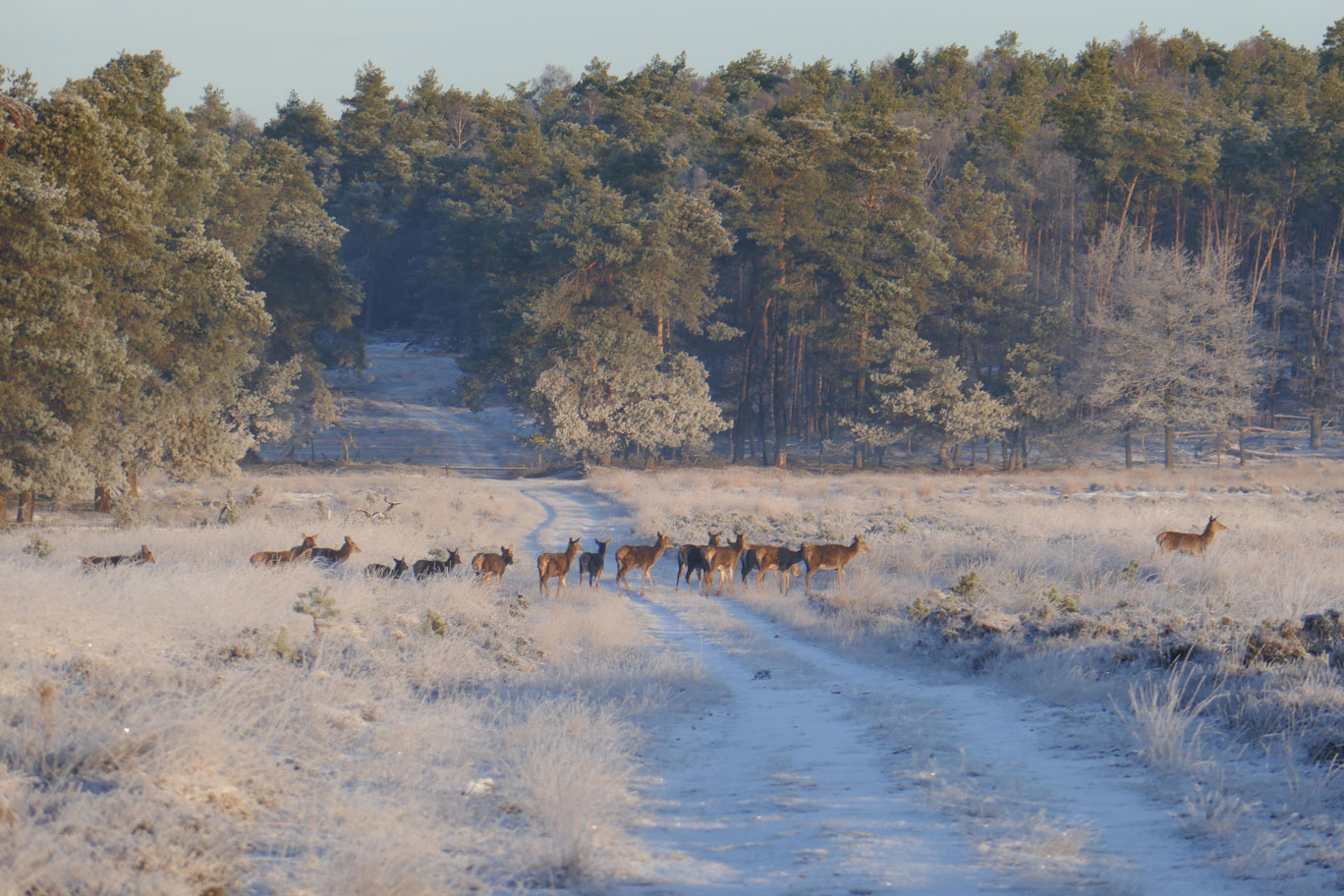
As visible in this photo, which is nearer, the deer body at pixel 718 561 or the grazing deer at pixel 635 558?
the deer body at pixel 718 561

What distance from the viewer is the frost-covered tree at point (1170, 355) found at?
49.6 meters

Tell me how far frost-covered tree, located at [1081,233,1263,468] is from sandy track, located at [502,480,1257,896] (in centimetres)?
4321

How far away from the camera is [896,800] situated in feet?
23.5

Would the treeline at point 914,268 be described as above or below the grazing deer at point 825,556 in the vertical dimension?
above

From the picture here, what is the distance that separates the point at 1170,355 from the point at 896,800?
48454 millimetres

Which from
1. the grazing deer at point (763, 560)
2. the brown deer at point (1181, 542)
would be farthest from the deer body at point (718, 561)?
the brown deer at point (1181, 542)

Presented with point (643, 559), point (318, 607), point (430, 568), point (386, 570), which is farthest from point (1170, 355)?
point (318, 607)

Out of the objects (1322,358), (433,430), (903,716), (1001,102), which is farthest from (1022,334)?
(903,716)

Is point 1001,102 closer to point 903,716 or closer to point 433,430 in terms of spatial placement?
point 433,430

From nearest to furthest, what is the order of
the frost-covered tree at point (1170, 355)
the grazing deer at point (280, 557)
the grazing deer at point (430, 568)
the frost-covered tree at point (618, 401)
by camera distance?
the grazing deer at point (280, 557)
the grazing deer at point (430, 568)
the frost-covered tree at point (1170, 355)
the frost-covered tree at point (618, 401)

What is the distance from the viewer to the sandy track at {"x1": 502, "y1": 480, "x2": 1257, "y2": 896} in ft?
19.1

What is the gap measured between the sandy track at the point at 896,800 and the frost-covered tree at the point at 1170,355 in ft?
142

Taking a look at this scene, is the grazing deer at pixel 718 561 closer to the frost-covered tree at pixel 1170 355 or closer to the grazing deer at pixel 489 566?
the grazing deer at pixel 489 566

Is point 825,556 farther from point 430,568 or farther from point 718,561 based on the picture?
point 430,568
